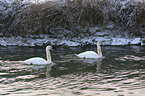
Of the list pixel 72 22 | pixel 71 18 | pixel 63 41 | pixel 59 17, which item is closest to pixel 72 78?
pixel 63 41

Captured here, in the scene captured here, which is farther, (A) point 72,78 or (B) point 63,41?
(B) point 63,41

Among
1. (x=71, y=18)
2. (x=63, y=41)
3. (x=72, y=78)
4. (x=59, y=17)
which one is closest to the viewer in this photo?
(x=72, y=78)

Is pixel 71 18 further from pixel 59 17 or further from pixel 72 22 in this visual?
pixel 59 17

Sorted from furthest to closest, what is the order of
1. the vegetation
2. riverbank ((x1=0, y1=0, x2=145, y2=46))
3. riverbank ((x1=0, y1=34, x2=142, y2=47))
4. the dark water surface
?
the vegetation < riverbank ((x1=0, y1=0, x2=145, y2=46)) < riverbank ((x1=0, y1=34, x2=142, y2=47)) < the dark water surface

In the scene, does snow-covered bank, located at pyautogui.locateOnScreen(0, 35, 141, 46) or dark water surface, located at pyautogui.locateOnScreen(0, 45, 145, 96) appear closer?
dark water surface, located at pyautogui.locateOnScreen(0, 45, 145, 96)

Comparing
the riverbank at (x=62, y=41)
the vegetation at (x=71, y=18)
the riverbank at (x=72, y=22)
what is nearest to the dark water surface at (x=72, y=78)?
the riverbank at (x=62, y=41)

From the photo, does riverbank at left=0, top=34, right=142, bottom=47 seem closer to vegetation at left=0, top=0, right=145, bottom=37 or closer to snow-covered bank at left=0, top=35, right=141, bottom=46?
snow-covered bank at left=0, top=35, right=141, bottom=46

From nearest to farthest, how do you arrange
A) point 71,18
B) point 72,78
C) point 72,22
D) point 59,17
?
1. point 72,78
2. point 72,22
3. point 71,18
4. point 59,17

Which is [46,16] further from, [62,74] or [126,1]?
[62,74]

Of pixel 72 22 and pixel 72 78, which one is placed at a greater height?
pixel 72 22

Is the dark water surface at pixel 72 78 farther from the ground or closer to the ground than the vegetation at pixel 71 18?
closer to the ground

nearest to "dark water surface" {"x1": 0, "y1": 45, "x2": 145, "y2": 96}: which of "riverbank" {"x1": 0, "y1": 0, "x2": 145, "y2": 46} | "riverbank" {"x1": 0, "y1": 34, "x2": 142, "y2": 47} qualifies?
"riverbank" {"x1": 0, "y1": 34, "x2": 142, "y2": 47}

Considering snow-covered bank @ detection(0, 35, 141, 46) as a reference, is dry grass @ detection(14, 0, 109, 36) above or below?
above

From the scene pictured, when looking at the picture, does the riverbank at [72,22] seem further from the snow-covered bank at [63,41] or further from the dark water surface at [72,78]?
the dark water surface at [72,78]
